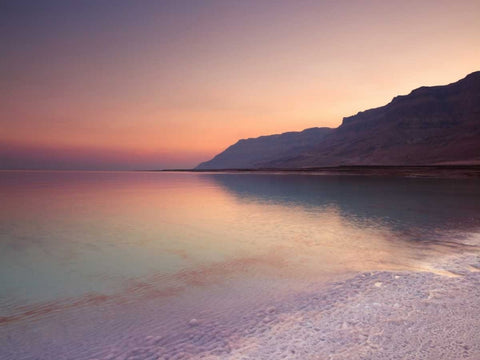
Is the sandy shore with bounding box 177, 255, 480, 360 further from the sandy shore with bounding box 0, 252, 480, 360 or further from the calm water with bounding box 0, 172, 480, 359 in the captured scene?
the calm water with bounding box 0, 172, 480, 359

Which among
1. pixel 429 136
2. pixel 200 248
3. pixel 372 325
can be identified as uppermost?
pixel 429 136

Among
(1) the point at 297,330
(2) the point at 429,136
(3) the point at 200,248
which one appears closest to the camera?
(1) the point at 297,330

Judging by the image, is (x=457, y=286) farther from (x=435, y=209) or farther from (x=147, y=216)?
(x=147, y=216)

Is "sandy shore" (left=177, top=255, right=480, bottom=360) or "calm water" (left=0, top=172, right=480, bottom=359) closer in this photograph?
"sandy shore" (left=177, top=255, right=480, bottom=360)

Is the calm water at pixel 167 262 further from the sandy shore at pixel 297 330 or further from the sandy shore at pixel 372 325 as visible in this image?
the sandy shore at pixel 372 325

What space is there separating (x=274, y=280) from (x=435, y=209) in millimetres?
19191

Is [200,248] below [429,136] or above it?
below

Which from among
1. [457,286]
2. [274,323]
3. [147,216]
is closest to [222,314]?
[274,323]

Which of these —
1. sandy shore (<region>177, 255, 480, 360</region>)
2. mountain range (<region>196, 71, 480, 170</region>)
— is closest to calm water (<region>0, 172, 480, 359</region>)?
sandy shore (<region>177, 255, 480, 360</region>)

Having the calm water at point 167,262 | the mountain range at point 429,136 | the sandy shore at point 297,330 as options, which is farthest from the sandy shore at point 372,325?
the mountain range at point 429,136

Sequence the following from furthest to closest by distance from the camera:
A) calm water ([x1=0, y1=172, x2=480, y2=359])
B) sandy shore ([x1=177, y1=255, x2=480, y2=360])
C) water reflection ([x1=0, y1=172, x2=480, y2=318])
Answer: water reflection ([x1=0, y1=172, x2=480, y2=318])
calm water ([x1=0, y1=172, x2=480, y2=359])
sandy shore ([x1=177, y1=255, x2=480, y2=360])

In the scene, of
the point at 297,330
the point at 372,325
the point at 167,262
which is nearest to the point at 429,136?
the point at 167,262

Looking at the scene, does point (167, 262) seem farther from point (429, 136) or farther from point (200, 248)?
point (429, 136)

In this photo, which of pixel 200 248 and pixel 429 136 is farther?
pixel 429 136
